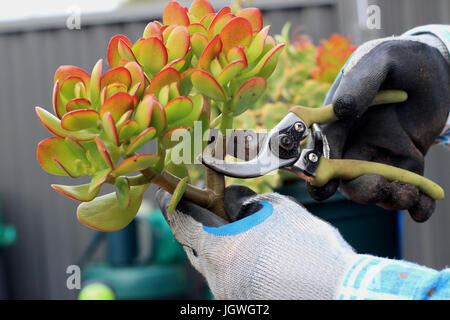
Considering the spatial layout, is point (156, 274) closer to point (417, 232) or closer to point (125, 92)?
point (417, 232)

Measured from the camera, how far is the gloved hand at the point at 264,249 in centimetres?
39

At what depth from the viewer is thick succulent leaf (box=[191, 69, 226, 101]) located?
443 mm

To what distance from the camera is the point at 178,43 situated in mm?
468

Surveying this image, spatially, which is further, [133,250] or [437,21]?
[437,21]

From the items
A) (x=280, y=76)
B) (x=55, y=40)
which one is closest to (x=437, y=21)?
(x=280, y=76)

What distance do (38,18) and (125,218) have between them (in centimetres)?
168

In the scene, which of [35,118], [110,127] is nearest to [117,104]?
[110,127]

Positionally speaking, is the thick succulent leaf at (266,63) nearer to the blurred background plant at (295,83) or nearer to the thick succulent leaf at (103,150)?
the thick succulent leaf at (103,150)

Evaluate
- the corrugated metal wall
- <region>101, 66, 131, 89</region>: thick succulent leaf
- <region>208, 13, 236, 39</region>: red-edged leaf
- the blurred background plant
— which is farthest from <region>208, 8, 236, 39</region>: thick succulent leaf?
the corrugated metal wall

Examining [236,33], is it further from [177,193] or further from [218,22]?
[177,193]

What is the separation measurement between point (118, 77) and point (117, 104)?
4 centimetres

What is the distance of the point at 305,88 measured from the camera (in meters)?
1.05

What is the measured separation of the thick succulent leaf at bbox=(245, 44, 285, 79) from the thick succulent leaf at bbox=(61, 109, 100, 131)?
0.16 metres
